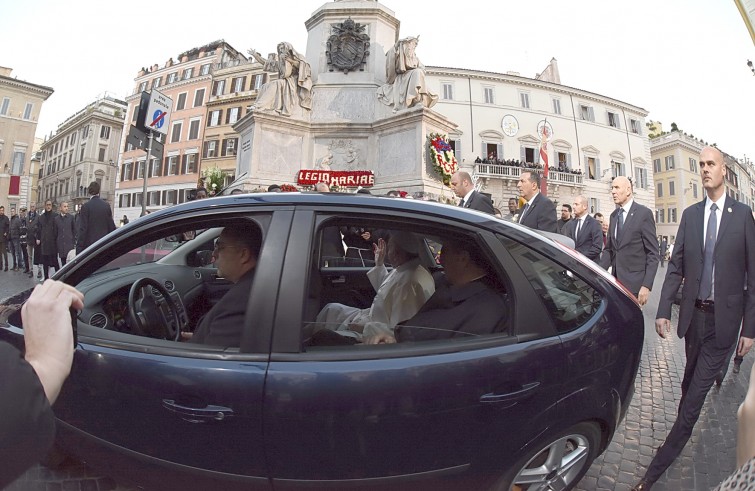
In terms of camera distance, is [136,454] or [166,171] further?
[166,171]

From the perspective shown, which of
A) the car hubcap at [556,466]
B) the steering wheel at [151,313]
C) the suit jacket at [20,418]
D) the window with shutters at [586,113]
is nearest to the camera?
the suit jacket at [20,418]

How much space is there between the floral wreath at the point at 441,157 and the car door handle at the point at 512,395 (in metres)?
8.79

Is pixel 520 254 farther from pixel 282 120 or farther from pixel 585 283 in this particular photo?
pixel 282 120

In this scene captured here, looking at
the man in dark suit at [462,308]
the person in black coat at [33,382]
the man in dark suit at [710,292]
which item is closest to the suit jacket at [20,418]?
the person in black coat at [33,382]

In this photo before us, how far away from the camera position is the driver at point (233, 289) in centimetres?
158

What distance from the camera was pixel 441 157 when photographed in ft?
32.5

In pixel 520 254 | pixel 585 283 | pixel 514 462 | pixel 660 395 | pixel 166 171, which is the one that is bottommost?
pixel 660 395

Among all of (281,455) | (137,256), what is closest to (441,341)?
(281,455)

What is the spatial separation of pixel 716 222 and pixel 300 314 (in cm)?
287

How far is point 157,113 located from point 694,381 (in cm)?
952

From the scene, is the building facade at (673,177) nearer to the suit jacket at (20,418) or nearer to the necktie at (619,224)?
the necktie at (619,224)

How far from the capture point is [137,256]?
11.3 ft

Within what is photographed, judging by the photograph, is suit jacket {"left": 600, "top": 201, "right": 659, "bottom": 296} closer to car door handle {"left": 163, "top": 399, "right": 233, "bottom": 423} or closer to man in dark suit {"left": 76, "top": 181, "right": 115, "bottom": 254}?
car door handle {"left": 163, "top": 399, "right": 233, "bottom": 423}

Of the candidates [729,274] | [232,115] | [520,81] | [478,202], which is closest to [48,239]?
[478,202]
